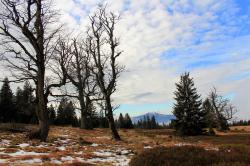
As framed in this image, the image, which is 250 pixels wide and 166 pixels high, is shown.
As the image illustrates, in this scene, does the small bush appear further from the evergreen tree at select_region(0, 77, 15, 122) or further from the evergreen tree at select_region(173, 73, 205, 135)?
the evergreen tree at select_region(0, 77, 15, 122)

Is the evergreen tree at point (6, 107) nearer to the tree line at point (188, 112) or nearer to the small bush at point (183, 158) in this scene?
the tree line at point (188, 112)

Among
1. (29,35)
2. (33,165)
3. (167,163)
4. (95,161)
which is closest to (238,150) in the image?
(167,163)

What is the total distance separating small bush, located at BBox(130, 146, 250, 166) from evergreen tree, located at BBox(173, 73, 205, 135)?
41.3 meters

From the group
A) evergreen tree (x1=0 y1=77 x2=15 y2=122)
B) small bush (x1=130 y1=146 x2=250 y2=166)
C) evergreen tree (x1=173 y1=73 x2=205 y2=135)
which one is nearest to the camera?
small bush (x1=130 y1=146 x2=250 y2=166)

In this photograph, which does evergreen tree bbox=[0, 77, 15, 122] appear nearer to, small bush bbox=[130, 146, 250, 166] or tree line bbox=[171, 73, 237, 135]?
tree line bbox=[171, 73, 237, 135]

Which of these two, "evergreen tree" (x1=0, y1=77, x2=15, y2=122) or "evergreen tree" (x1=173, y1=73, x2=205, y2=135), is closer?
"evergreen tree" (x1=173, y1=73, x2=205, y2=135)

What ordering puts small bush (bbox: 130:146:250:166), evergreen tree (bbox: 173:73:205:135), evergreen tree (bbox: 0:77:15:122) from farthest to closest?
1. evergreen tree (bbox: 0:77:15:122)
2. evergreen tree (bbox: 173:73:205:135)
3. small bush (bbox: 130:146:250:166)

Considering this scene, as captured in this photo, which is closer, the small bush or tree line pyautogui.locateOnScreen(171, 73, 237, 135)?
the small bush

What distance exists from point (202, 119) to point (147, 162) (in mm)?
45130

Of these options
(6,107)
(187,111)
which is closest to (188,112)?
(187,111)

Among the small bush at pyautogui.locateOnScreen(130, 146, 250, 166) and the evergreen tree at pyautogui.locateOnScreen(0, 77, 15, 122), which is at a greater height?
the evergreen tree at pyautogui.locateOnScreen(0, 77, 15, 122)

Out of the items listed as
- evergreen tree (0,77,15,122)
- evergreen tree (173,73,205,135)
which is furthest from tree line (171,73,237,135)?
evergreen tree (0,77,15,122)

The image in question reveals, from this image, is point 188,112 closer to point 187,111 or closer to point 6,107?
point 187,111

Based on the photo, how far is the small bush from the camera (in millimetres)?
11727
